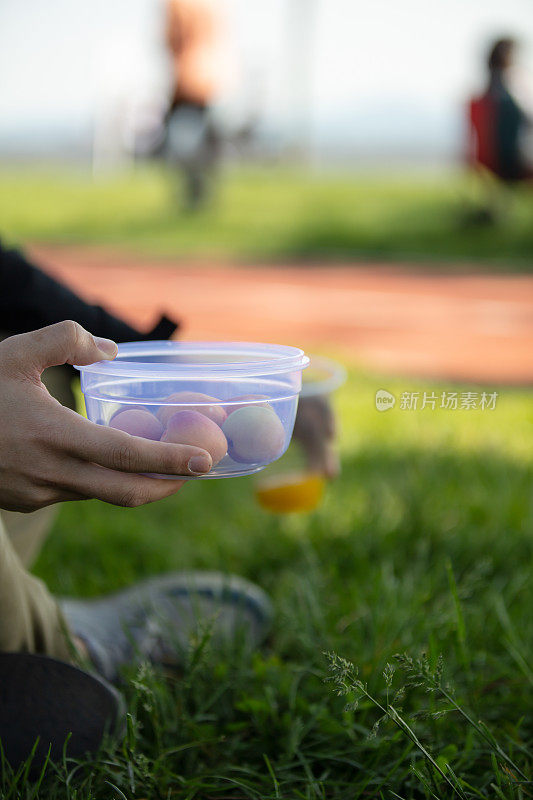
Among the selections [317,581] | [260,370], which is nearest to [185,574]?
[317,581]

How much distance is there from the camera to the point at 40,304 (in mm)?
1480

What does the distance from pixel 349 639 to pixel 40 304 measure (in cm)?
76

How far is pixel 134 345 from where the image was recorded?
1.22 meters

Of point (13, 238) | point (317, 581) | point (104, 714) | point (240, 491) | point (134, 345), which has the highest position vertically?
point (134, 345)

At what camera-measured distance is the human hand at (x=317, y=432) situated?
1545mm

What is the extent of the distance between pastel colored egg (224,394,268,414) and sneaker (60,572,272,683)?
0.48 meters

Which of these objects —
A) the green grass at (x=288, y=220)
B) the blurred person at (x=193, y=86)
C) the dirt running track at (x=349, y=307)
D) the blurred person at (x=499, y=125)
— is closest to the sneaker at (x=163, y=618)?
the dirt running track at (x=349, y=307)

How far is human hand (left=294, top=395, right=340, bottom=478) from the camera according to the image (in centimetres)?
154

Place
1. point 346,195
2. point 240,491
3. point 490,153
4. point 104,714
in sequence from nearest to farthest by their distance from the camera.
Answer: point 104,714 → point 240,491 → point 490,153 → point 346,195

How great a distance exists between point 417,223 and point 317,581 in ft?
26.6

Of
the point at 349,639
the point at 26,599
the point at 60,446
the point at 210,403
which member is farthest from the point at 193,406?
the point at 349,639

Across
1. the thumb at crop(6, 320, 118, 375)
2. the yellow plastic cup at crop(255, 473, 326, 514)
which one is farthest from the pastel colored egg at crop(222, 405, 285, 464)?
the yellow plastic cup at crop(255, 473, 326, 514)

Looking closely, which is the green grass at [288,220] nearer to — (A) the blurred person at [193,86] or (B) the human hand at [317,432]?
(A) the blurred person at [193,86]

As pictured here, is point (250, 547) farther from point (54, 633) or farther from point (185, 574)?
point (54, 633)
